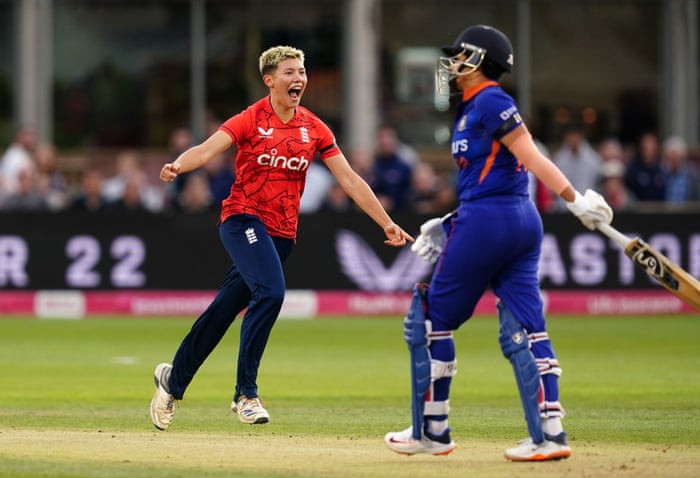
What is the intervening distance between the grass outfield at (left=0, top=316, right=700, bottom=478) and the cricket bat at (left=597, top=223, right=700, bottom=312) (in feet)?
2.94

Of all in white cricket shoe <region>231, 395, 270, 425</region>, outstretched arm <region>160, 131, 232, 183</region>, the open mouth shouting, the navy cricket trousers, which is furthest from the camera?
white cricket shoe <region>231, 395, 270, 425</region>

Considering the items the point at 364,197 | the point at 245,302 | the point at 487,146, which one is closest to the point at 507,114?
the point at 487,146

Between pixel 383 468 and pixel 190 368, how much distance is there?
2.29 m

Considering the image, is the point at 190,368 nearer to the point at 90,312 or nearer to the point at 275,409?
the point at 275,409

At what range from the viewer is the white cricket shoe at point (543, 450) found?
7.71 m

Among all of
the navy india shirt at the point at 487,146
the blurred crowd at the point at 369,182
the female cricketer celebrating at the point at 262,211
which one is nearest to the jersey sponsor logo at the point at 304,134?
the female cricketer celebrating at the point at 262,211

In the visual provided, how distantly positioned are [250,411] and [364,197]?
158 centimetres

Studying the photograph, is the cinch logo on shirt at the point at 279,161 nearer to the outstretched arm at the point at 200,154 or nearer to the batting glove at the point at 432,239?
the outstretched arm at the point at 200,154

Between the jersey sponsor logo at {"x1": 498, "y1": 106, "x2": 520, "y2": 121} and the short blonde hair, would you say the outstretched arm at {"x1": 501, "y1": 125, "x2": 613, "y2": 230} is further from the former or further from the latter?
the short blonde hair

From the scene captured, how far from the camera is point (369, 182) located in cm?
2067

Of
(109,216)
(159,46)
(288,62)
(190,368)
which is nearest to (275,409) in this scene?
(190,368)

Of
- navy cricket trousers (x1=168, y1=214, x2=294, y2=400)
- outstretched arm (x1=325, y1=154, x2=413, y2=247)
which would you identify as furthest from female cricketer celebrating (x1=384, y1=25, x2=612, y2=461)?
navy cricket trousers (x1=168, y1=214, x2=294, y2=400)

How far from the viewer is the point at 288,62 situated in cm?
935

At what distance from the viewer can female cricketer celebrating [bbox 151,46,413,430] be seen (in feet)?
30.4
